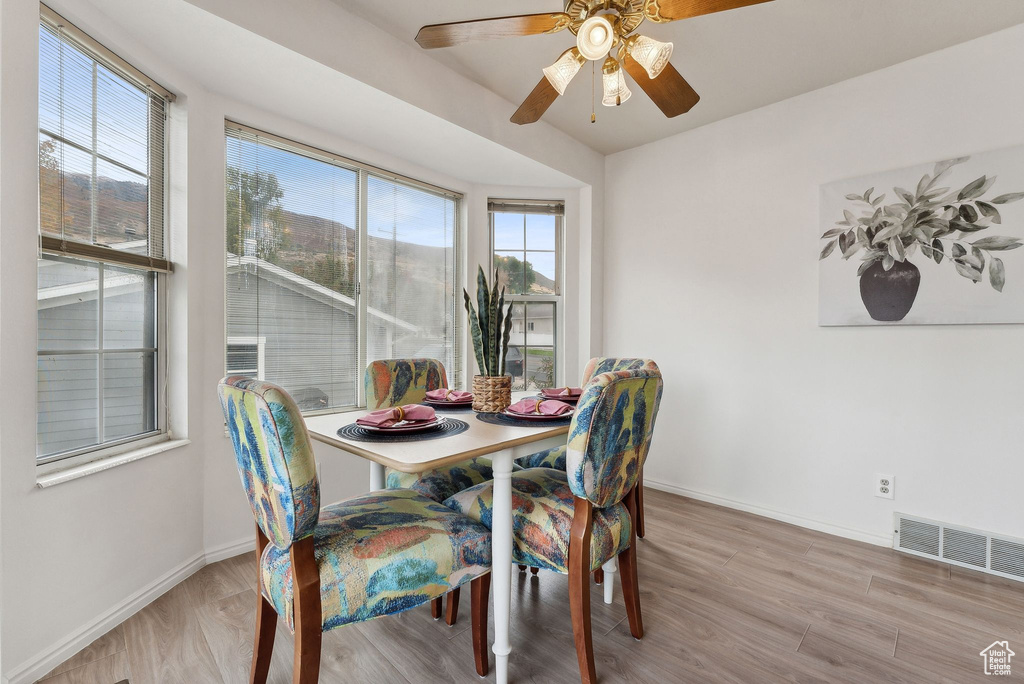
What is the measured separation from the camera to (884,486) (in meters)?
2.49

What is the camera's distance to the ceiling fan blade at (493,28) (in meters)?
1.58

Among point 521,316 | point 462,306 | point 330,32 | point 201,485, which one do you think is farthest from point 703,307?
point 201,485

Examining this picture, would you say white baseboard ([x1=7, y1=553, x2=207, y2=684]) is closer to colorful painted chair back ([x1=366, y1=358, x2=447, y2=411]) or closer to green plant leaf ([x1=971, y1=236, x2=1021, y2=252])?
colorful painted chair back ([x1=366, y1=358, x2=447, y2=411])

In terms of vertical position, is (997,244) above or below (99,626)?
above

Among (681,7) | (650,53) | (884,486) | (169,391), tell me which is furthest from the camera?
(884,486)

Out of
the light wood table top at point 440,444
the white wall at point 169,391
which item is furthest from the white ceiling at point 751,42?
the light wood table top at point 440,444

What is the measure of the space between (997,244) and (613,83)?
1.99 metres

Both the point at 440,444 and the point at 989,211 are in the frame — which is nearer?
the point at 440,444

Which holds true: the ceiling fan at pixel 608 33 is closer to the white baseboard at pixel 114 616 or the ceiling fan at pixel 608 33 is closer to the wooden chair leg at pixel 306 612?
the wooden chair leg at pixel 306 612

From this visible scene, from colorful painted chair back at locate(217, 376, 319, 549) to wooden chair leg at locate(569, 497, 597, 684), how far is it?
740 millimetres

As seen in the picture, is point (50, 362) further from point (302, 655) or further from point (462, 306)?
point (462, 306)

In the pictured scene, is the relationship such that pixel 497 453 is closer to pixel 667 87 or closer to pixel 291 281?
pixel 667 87

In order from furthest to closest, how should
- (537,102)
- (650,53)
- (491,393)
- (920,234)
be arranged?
(920,234) < (537,102) < (491,393) < (650,53)

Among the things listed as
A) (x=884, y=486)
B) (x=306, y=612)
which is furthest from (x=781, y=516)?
(x=306, y=612)
